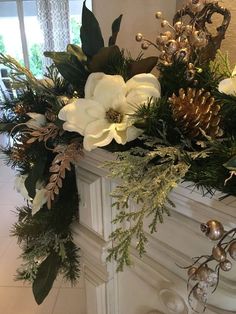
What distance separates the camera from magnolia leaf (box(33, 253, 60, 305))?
2.46ft

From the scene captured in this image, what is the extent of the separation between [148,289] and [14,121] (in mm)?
500

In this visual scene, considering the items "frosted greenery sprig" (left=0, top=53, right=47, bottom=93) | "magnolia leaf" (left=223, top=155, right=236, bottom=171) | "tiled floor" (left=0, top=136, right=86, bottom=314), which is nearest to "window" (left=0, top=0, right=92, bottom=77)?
"tiled floor" (left=0, top=136, right=86, bottom=314)

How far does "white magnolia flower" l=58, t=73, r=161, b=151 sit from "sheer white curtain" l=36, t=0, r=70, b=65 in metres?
4.05

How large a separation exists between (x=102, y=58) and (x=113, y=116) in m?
0.11

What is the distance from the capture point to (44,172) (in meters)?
0.71

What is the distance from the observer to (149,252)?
64 centimetres

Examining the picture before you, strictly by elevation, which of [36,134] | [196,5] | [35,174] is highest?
[196,5]

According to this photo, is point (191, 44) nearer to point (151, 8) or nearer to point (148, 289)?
point (151, 8)

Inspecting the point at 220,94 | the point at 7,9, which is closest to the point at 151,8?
the point at 220,94

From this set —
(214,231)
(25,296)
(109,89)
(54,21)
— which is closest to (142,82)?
(109,89)

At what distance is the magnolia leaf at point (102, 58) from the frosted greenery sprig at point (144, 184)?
0.19m

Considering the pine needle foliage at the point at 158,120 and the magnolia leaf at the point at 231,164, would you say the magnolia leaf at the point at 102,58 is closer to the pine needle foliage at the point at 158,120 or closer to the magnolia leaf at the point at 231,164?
the pine needle foliage at the point at 158,120

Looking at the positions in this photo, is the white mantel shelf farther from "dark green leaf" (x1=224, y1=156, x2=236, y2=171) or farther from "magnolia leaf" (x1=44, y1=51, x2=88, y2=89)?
"magnolia leaf" (x1=44, y1=51, x2=88, y2=89)

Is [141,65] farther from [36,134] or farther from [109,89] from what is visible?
[36,134]
